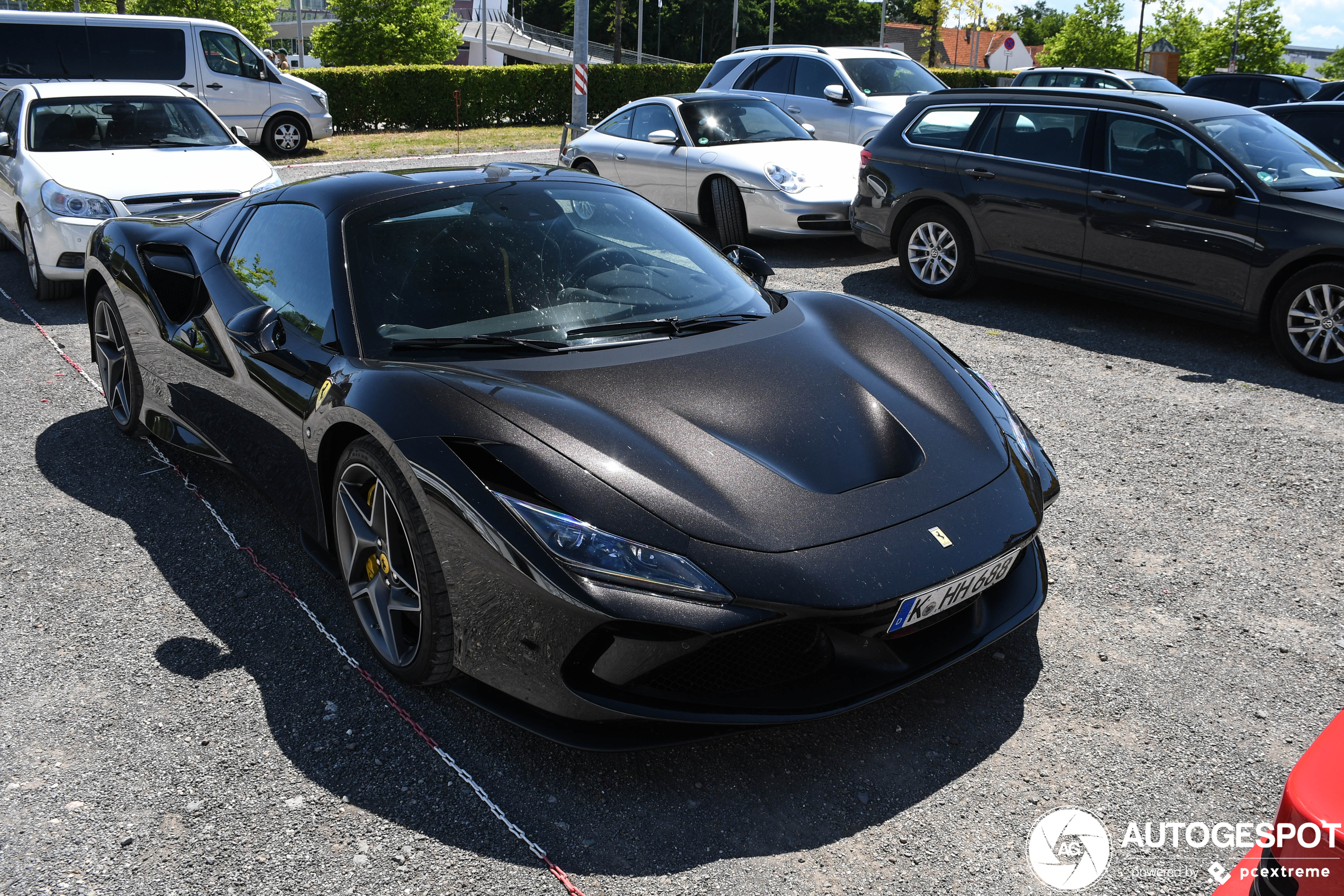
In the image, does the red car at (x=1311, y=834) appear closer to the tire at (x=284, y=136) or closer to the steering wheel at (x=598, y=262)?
the steering wheel at (x=598, y=262)

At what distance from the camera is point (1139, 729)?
2.96 m

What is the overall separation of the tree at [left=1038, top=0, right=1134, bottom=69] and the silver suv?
4973cm

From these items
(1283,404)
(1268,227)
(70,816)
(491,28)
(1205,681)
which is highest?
(491,28)

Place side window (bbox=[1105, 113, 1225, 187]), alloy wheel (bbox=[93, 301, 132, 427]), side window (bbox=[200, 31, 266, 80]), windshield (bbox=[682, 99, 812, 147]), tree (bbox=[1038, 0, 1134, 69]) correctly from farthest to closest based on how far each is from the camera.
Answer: tree (bbox=[1038, 0, 1134, 69]), side window (bbox=[200, 31, 266, 80]), windshield (bbox=[682, 99, 812, 147]), side window (bbox=[1105, 113, 1225, 187]), alloy wheel (bbox=[93, 301, 132, 427])

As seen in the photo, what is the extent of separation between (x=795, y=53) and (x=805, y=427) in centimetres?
1171

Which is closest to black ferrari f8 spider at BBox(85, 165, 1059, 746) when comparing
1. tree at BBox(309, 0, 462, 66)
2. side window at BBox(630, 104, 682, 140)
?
side window at BBox(630, 104, 682, 140)

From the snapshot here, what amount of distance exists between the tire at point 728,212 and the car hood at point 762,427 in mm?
6263

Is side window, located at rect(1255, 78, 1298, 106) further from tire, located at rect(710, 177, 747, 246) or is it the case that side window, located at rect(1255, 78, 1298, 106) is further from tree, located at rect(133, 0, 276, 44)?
tree, located at rect(133, 0, 276, 44)

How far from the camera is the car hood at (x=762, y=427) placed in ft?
8.88

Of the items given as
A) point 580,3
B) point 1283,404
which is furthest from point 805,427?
point 580,3

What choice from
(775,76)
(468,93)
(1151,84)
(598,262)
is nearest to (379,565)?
(598,262)

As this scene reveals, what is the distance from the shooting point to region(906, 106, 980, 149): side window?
Result: 800cm

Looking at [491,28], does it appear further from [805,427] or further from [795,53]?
[805,427]

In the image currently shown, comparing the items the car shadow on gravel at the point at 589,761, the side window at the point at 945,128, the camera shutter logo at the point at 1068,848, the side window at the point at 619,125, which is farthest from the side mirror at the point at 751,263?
the side window at the point at 619,125
